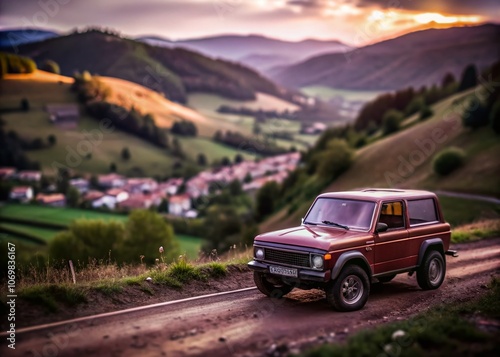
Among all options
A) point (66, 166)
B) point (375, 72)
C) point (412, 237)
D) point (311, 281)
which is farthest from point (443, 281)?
point (375, 72)

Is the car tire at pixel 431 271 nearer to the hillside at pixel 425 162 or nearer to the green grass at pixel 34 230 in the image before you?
the hillside at pixel 425 162

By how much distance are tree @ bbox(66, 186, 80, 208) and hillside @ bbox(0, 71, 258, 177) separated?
18.8 meters

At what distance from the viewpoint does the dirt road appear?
7.04 meters

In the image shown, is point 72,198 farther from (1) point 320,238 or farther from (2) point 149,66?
(1) point 320,238

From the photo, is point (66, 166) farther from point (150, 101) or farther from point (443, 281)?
point (443, 281)

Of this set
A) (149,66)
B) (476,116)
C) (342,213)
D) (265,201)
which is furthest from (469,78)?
(149,66)

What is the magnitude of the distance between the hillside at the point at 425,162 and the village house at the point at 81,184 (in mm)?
49856

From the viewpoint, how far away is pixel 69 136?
123 m

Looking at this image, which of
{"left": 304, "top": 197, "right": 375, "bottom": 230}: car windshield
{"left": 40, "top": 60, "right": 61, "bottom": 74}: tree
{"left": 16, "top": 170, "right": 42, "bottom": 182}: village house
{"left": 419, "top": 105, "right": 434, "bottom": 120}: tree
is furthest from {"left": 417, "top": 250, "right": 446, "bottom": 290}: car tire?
{"left": 40, "top": 60, "right": 61, "bottom": 74}: tree

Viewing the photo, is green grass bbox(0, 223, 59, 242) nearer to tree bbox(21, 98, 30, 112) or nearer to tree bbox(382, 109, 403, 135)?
tree bbox(21, 98, 30, 112)

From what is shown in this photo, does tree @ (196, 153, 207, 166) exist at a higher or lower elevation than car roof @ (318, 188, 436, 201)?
lower

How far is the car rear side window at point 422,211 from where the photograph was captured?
36.8 feet

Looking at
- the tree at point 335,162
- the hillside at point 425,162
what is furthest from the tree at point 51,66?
the tree at point 335,162

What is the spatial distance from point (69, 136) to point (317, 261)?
123838mm
